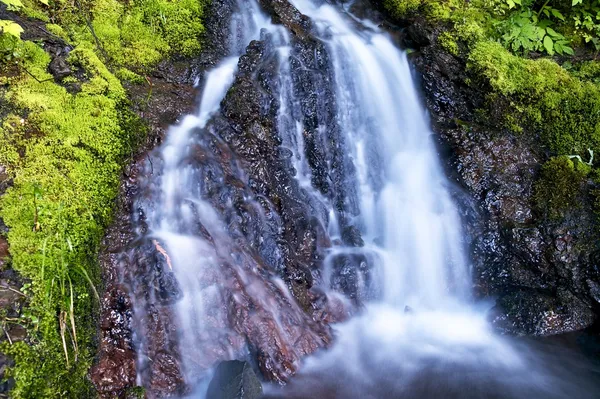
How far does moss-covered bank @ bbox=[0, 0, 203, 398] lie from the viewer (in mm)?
3211

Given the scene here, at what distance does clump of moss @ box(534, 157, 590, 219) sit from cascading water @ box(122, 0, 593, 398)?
1225 mm

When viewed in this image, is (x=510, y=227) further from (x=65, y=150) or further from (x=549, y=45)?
(x=65, y=150)

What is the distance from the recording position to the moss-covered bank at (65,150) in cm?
321

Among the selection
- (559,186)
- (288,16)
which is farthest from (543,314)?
(288,16)

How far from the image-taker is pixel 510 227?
5.98 metres

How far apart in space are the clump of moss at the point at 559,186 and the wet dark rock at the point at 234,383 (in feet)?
15.1

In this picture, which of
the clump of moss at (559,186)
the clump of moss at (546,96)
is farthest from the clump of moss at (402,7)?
the clump of moss at (559,186)

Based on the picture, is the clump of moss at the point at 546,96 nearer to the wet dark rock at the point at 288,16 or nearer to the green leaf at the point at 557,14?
the green leaf at the point at 557,14

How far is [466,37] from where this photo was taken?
7145mm

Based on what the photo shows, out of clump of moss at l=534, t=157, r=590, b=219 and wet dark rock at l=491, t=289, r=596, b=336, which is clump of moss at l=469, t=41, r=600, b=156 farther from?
wet dark rock at l=491, t=289, r=596, b=336

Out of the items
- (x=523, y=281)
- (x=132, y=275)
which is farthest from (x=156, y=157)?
(x=523, y=281)

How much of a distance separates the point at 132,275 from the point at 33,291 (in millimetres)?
1200

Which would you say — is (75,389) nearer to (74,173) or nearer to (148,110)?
(74,173)

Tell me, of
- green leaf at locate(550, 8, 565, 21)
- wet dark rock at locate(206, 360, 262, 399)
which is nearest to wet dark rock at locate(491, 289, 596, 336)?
wet dark rock at locate(206, 360, 262, 399)
